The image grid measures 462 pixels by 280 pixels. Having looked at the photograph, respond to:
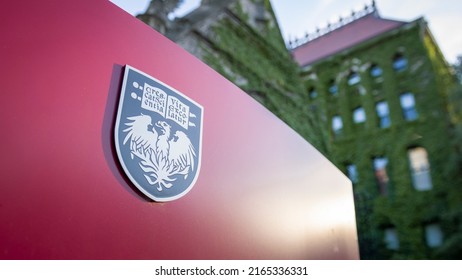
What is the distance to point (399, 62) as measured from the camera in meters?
18.8

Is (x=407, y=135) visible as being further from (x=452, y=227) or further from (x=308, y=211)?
(x=308, y=211)

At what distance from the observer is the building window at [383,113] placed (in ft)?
59.6

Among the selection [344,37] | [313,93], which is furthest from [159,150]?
[344,37]

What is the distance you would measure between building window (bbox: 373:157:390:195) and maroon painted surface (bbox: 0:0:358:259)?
15.5 meters

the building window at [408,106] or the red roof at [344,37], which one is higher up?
the red roof at [344,37]

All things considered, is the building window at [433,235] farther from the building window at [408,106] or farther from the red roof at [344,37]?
the red roof at [344,37]

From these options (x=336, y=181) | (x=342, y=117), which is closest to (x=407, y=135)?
(x=342, y=117)

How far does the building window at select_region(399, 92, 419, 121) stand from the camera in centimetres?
1755

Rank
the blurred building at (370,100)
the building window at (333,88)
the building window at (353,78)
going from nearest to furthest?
the blurred building at (370,100) → the building window at (353,78) → the building window at (333,88)

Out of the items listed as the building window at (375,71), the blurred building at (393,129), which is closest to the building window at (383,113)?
the blurred building at (393,129)

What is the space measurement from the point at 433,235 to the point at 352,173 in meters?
4.50

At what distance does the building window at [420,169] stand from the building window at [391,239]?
2.26m

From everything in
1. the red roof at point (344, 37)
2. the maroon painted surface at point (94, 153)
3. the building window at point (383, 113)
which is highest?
the red roof at point (344, 37)

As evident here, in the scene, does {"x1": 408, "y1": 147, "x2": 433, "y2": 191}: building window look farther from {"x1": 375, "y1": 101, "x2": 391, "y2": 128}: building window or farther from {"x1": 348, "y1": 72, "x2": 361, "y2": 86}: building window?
{"x1": 348, "y1": 72, "x2": 361, "y2": 86}: building window
